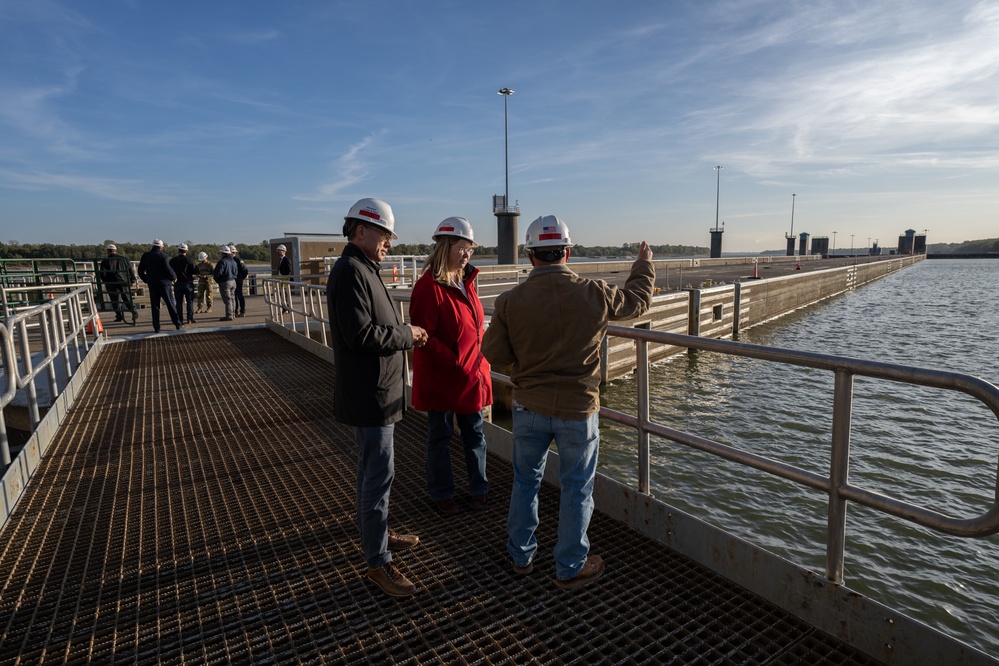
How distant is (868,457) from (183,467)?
9122 millimetres

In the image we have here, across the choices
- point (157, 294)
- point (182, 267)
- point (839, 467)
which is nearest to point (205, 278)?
point (182, 267)

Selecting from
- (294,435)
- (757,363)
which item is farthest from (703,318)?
(294,435)

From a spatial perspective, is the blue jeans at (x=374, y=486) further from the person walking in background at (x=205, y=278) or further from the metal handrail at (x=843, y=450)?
the person walking in background at (x=205, y=278)

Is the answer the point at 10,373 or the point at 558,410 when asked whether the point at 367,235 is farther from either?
the point at 10,373

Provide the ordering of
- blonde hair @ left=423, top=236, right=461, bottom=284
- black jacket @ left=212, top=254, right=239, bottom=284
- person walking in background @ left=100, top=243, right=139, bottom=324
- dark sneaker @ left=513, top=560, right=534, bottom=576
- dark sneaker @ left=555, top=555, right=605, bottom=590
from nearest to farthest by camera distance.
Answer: dark sneaker @ left=555, top=555, right=605, bottom=590 < dark sneaker @ left=513, top=560, right=534, bottom=576 < blonde hair @ left=423, top=236, right=461, bottom=284 < black jacket @ left=212, top=254, right=239, bottom=284 < person walking in background @ left=100, top=243, right=139, bottom=324

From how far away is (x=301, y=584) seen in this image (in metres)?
2.92

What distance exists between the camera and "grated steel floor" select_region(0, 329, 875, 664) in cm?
242

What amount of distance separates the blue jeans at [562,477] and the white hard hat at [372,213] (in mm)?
1096

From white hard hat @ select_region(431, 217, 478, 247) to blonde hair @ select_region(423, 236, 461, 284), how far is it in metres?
0.03

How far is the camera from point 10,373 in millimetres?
4094

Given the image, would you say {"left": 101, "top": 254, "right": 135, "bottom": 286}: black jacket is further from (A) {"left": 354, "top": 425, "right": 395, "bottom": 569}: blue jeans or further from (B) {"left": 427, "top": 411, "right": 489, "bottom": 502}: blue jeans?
(A) {"left": 354, "top": 425, "right": 395, "bottom": 569}: blue jeans

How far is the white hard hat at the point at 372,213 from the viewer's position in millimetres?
2697

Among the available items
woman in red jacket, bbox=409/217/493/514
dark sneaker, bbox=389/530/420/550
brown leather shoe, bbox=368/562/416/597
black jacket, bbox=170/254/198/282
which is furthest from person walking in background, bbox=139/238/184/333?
brown leather shoe, bbox=368/562/416/597

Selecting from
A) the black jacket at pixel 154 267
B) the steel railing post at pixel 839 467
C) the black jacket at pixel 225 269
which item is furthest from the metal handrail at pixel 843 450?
the black jacket at pixel 225 269
